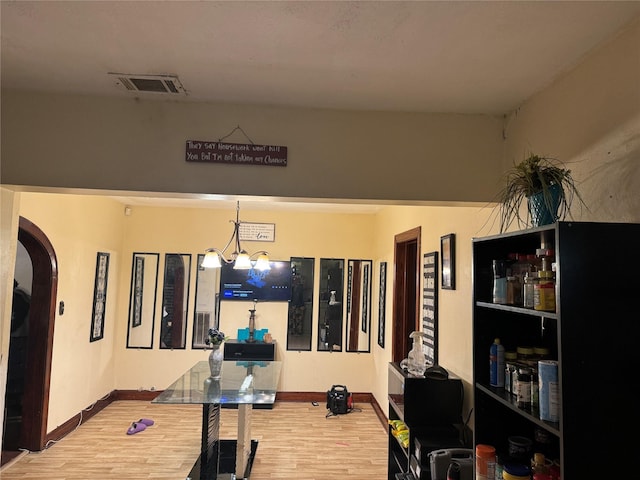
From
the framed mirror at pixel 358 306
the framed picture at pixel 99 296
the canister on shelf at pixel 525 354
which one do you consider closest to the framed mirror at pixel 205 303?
the framed picture at pixel 99 296

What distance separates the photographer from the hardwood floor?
3.42 metres

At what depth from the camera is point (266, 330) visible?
5531 millimetres

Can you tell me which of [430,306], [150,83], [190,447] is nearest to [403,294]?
[430,306]

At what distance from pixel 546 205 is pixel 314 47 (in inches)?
42.0

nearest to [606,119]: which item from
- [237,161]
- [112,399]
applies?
[237,161]

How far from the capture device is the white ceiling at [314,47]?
1.41 meters

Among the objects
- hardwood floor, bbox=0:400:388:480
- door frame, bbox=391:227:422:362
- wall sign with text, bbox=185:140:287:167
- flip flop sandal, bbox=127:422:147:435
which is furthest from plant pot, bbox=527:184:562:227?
flip flop sandal, bbox=127:422:147:435

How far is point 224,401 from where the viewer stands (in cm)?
283

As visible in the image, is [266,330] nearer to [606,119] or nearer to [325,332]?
[325,332]

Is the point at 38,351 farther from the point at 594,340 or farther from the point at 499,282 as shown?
the point at 594,340

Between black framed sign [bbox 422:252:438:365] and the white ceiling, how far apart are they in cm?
144

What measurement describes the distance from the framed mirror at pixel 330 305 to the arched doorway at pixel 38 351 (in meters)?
3.12

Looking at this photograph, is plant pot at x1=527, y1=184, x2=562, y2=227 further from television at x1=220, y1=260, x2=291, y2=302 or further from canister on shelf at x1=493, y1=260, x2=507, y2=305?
television at x1=220, y1=260, x2=291, y2=302

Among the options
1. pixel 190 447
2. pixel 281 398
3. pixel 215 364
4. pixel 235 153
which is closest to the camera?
pixel 235 153
